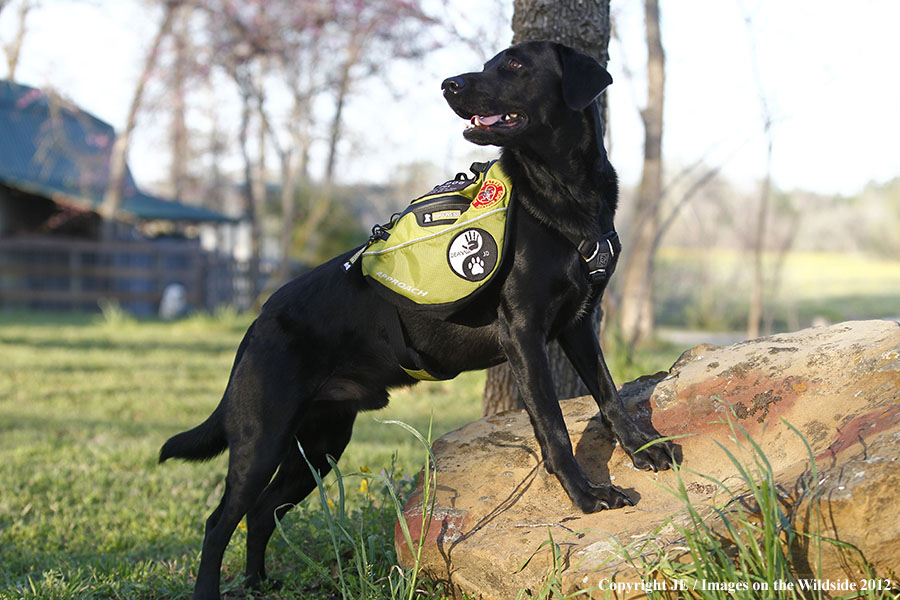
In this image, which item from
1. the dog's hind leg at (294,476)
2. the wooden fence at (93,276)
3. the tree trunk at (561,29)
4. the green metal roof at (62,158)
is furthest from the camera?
the green metal roof at (62,158)

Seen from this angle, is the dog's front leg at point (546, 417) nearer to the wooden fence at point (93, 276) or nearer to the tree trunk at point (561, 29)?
the tree trunk at point (561, 29)

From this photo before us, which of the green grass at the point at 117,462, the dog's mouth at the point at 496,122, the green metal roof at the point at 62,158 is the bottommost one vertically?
the green grass at the point at 117,462

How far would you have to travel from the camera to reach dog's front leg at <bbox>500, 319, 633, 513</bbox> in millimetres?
2436

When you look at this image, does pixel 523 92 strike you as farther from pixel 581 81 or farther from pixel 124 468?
pixel 124 468

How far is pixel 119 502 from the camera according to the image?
176 inches

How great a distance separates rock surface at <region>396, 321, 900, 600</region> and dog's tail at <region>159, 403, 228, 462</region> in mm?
759

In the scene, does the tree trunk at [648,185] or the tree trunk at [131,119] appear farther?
the tree trunk at [131,119]

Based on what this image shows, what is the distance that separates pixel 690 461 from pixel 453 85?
1.53 metres

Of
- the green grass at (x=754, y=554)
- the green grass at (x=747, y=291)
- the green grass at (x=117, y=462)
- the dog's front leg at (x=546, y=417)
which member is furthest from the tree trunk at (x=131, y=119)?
the green grass at (x=754, y=554)

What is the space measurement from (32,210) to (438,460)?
68.4ft

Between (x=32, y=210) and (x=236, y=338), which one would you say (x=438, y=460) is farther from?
(x=32, y=210)

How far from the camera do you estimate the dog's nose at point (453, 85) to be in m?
2.67

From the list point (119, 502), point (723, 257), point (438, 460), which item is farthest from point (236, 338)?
point (723, 257)

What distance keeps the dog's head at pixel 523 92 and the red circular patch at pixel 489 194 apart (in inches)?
5.7
